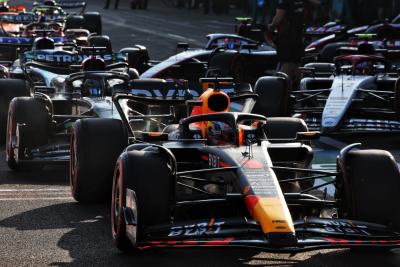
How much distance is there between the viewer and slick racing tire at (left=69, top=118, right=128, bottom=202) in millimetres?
9945

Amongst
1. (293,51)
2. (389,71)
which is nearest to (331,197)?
(389,71)

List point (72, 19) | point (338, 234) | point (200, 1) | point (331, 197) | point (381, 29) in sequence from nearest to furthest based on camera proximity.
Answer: point (338, 234), point (331, 197), point (381, 29), point (72, 19), point (200, 1)

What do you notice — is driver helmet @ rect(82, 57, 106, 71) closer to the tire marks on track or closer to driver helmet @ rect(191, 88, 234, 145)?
the tire marks on track

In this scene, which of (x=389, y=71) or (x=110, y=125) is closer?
(x=110, y=125)

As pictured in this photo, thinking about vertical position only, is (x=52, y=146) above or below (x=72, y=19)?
above

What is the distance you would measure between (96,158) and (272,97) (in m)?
4.51

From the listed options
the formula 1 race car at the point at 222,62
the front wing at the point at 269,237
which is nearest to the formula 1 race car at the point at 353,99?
the formula 1 race car at the point at 222,62

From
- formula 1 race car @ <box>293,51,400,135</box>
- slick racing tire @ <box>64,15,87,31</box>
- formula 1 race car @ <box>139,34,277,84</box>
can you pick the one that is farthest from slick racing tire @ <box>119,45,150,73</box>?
slick racing tire @ <box>64,15,87,31</box>

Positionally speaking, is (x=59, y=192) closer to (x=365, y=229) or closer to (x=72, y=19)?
(x=365, y=229)

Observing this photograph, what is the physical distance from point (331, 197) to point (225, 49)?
36.3 ft

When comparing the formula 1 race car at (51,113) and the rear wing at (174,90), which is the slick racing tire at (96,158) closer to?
the rear wing at (174,90)

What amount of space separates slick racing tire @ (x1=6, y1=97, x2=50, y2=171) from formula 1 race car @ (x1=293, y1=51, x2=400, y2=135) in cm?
365

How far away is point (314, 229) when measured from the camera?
24.6 feet

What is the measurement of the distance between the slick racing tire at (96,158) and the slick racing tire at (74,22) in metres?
20.3
